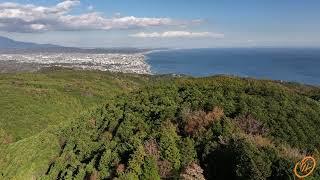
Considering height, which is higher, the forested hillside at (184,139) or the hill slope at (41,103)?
the forested hillside at (184,139)

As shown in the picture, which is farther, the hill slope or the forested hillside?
the hill slope

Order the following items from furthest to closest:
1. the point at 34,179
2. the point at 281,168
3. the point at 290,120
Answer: the point at 34,179 → the point at 290,120 → the point at 281,168

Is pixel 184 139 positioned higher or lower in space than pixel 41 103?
higher

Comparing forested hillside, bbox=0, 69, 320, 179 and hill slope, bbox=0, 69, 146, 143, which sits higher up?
forested hillside, bbox=0, 69, 320, 179

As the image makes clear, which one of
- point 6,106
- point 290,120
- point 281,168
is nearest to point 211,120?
point 290,120

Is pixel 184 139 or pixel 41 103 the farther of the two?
pixel 41 103

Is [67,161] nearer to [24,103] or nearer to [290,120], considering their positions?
[290,120]

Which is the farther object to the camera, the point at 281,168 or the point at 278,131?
the point at 278,131

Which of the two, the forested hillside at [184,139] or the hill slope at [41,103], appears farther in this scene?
the hill slope at [41,103]
